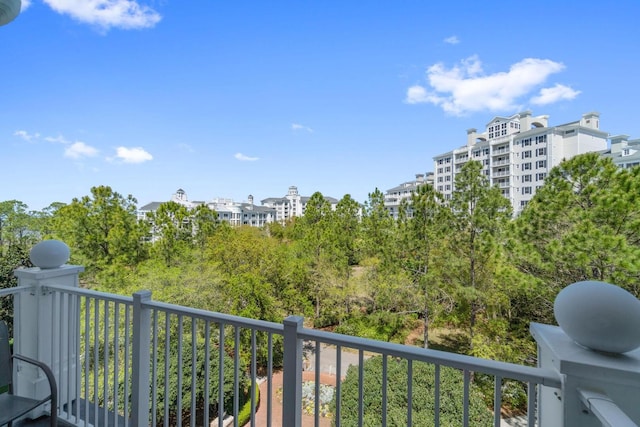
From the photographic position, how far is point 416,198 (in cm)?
1059

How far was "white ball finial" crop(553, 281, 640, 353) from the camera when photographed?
814 millimetres

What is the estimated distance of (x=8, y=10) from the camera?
5.13ft

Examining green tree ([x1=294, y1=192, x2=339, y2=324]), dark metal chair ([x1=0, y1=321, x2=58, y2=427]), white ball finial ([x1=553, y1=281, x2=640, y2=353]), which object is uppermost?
white ball finial ([x1=553, y1=281, x2=640, y2=353])

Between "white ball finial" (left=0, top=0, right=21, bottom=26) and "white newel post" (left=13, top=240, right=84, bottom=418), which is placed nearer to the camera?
"white ball finial" (left=0, top=0, right=21, bottom=26)

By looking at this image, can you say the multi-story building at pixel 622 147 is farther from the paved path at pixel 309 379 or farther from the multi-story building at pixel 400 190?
the paved path at pixel 309 379

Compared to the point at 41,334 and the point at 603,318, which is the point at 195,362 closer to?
the point at 41,334

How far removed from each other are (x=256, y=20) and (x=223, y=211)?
40982mm

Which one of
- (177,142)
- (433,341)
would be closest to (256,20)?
(177,142)

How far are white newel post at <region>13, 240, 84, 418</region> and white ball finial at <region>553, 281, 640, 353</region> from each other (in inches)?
107

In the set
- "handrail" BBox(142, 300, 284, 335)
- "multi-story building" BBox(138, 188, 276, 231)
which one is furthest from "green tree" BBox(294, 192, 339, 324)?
"multi-story building" BBox(138, 188, 276, 231)

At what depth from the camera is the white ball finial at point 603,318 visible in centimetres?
81

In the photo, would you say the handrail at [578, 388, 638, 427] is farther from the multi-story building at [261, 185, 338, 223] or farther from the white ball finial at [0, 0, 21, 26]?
the multi-story building at [261, 185, 338, 223]

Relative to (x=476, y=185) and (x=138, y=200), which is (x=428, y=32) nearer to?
(x=476, y=185)

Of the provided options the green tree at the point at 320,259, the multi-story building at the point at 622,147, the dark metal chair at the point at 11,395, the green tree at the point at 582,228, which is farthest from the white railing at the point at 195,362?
the multi-story building at the point at 622,147
